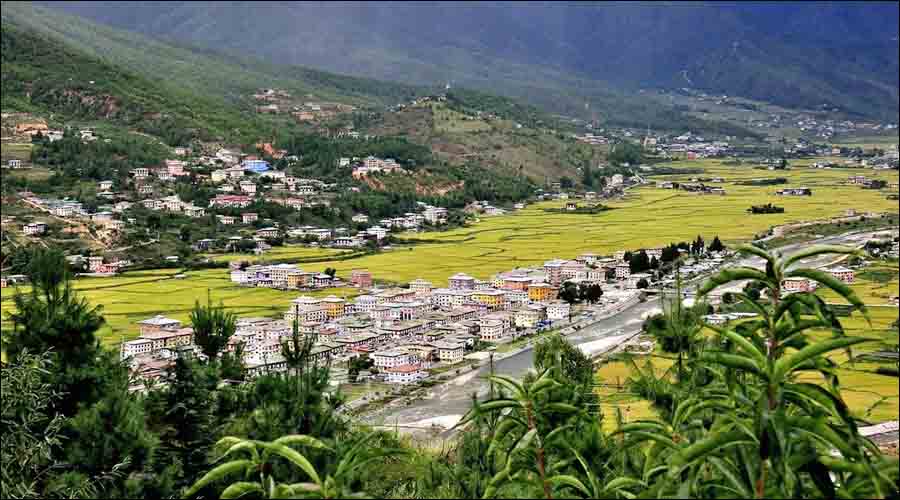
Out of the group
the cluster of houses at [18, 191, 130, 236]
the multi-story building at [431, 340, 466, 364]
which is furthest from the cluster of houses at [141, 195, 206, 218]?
the multi-story building at [431, 340, 466, 364]

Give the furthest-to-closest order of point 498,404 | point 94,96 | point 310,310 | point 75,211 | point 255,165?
point 94,96, point 255,165, point 75,211, point 310,310, point 498,404

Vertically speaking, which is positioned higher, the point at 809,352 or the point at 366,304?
the point at 809,352

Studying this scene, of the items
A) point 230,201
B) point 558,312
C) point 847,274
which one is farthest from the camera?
point 230,201

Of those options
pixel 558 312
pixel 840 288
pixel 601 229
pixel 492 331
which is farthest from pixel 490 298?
pixel 840 288

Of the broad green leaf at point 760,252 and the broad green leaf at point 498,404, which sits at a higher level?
the broad green leaf at point 760,252

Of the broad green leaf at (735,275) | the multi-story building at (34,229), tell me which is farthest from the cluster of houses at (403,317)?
the broad green leaf at (735,275)

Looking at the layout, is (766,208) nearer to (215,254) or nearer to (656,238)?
(656,238)

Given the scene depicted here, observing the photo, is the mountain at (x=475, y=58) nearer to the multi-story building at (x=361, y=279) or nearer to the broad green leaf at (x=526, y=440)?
the multi-story building at (x=361, y=279)

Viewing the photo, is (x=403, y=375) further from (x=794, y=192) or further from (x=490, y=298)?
(x=794, y=192)
